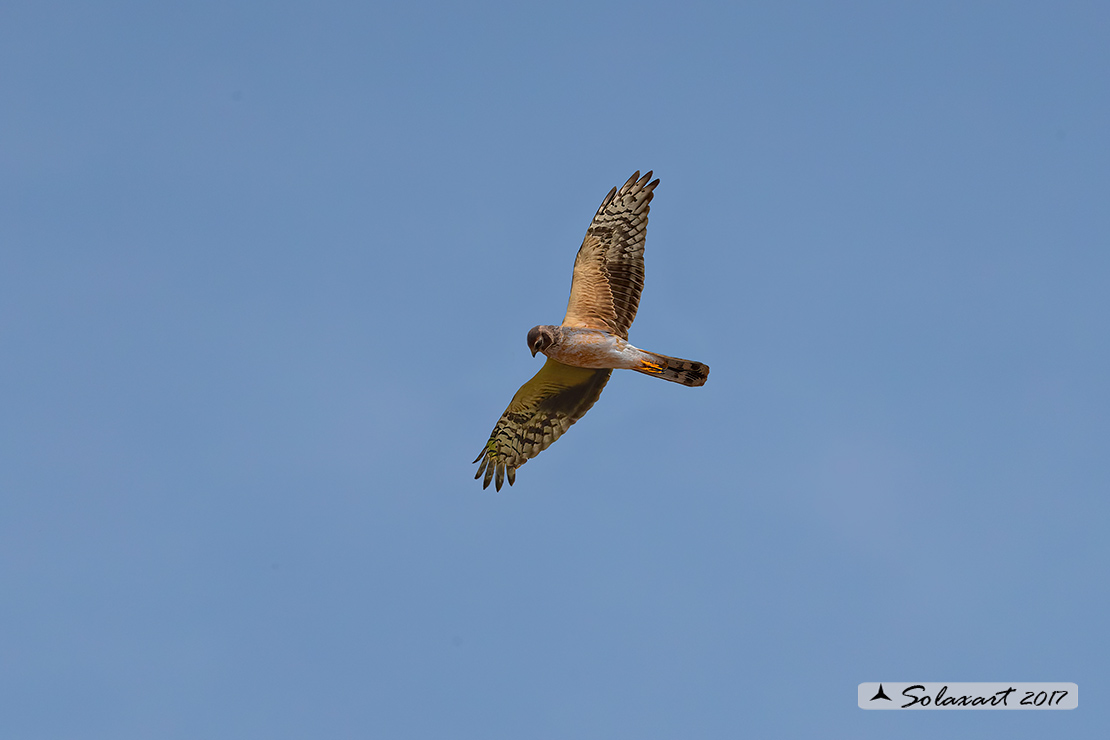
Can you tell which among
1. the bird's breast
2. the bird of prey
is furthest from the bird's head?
the bird of prey

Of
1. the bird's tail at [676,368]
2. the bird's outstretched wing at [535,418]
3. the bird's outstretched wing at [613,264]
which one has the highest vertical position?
the bird's outstretched wing at [613,264]

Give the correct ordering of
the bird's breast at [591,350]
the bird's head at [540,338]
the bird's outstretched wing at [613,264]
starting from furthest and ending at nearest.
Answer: the bird's outstretched wing at [613,264]
the bird's breast at [591,350]
the bird's head at [540,338]

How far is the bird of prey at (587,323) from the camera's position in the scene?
51.0 feet

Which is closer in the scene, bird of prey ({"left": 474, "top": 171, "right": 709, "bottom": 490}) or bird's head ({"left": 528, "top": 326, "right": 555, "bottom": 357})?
bird's head ({"left": 528, "top": 326, "right": 555, "bottom": 357})

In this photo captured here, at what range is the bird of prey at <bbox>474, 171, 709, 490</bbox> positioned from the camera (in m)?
15.5

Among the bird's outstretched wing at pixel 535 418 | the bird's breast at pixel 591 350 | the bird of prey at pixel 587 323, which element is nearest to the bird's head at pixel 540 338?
the bird's breast at pixel 591 350

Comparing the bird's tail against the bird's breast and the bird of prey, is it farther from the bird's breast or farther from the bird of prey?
the bird's breast

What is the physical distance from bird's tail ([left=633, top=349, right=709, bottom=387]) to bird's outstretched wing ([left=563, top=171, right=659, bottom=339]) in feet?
2.64

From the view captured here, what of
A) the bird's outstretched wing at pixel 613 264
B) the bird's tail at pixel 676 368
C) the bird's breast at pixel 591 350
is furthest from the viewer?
the bird's outstretched wing at pixel 613 264

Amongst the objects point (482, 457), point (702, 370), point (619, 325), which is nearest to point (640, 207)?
point (619, 325)

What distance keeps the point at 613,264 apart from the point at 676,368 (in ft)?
8.64

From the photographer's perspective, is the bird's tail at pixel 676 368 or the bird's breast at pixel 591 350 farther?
the bird's tail at pixel 676 368

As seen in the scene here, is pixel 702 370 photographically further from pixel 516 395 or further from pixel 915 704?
pixel 915 704

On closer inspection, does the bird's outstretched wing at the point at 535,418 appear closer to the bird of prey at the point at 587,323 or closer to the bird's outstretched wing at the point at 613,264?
the bird of prey at the point at 587,323
